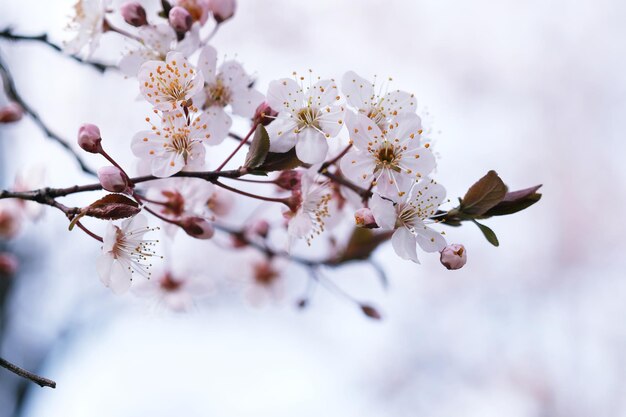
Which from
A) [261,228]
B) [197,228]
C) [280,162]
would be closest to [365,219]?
[280,162]

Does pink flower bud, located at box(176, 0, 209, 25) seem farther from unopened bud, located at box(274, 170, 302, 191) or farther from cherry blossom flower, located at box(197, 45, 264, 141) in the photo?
unopened bud, located at box(274, 170, 302, 191)

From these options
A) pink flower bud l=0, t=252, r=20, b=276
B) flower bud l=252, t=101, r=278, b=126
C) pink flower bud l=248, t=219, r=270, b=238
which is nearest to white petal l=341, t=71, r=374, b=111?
flower bud l=252, t=101, r=278, b=126

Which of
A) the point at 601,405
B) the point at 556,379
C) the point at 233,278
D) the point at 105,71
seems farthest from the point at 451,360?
the point at 105,71

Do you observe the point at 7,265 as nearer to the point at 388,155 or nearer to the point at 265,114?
the point at 265,114

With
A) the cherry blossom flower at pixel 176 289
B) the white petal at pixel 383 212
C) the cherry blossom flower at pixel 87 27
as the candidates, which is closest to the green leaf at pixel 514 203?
the white petal at pixel 383 212

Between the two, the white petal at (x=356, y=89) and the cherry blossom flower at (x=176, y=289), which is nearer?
the white petal at (x=356, y=89)

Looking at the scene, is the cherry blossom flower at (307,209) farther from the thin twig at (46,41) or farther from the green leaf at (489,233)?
the thin twig at (46,41)

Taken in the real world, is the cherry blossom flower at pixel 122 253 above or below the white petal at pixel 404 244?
below
